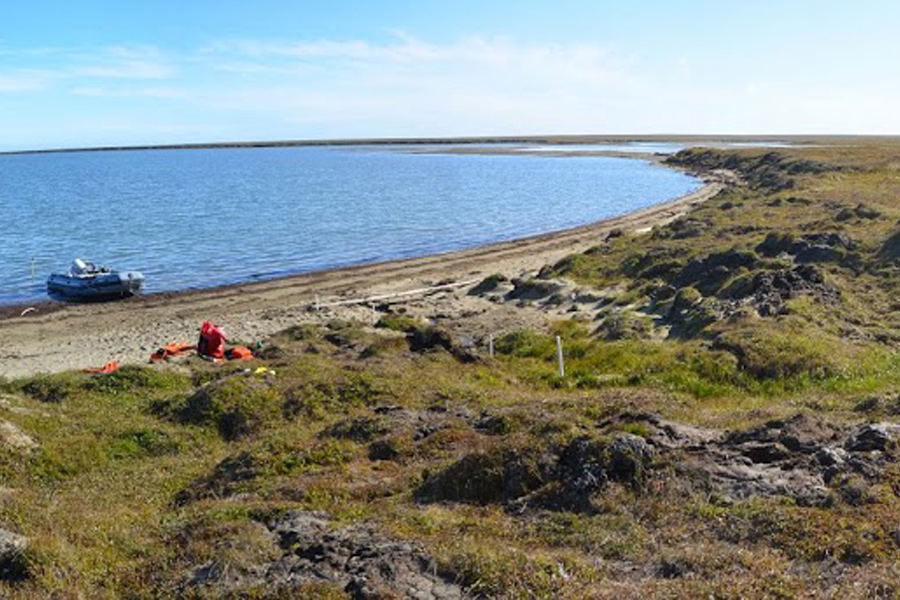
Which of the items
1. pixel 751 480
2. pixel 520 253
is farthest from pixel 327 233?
pixel 751 480

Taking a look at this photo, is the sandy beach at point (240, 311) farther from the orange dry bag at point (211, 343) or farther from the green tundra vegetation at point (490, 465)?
the green tundra vegetation at point (490, 465)

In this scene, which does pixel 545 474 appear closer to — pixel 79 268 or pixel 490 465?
pixel 490 465

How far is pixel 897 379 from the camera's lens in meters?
15.5

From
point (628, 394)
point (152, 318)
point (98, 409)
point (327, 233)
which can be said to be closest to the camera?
point (628, 394)

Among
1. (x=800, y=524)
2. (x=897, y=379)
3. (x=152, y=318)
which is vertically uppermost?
(x=800, y=524)

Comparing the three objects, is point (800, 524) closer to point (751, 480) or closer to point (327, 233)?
point (751, 480)

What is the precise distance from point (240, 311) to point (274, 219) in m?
36.7

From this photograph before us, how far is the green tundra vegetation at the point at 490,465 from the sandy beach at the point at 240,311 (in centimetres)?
669

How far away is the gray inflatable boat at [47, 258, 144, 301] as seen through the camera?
35.9m

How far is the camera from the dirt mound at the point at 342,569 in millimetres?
6883

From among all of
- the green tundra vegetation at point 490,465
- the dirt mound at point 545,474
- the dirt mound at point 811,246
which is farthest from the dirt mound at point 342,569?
the dirt mound at point 811,246

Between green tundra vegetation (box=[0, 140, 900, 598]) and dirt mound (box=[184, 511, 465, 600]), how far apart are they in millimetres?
30

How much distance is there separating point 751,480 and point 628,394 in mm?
5447

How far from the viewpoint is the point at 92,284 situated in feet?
117
